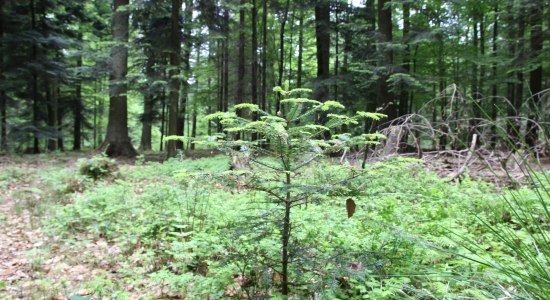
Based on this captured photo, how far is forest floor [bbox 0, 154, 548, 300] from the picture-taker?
2986 mm

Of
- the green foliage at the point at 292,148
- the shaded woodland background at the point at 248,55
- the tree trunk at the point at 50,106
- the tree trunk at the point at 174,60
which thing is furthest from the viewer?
the tree trunk at the point at 50,106

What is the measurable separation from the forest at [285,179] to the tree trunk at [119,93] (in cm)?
6

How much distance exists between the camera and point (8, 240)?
4387 millimetres

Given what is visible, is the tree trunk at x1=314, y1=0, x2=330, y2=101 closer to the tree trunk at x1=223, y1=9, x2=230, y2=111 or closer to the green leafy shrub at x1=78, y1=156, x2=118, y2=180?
the tree trunk at x1=223, y1=9, x2=230, y2=111

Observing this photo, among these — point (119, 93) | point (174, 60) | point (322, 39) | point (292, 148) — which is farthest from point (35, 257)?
point (322, 39)

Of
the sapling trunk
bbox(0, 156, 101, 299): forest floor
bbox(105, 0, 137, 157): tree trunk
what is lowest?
bbox(0, 156, 101, 299): forest floor

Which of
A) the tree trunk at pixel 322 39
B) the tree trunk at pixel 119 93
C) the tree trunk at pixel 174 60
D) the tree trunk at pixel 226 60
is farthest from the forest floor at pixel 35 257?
the tree trunk at pixel 322 39

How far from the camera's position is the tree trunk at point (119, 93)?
1131 cm

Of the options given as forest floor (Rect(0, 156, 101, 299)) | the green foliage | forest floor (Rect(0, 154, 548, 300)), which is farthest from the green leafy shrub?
the green foliage

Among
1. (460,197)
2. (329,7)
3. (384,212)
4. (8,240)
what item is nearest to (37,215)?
(8,240)

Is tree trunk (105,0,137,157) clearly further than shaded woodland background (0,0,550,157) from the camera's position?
Yes

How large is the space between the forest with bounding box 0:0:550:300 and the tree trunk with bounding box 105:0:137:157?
0.06 metres

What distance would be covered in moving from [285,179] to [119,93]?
33.6 ft

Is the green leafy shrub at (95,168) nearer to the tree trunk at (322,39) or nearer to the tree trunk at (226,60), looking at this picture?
the tree trunk at (226,60)
